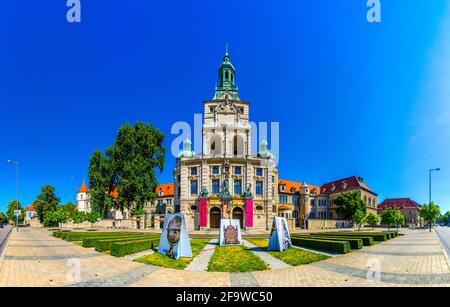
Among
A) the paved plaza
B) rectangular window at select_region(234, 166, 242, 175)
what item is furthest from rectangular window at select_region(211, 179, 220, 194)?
the paved plaza

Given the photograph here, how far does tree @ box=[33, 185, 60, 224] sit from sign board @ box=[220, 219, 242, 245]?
6904cm

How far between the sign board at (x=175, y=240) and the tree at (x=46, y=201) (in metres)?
71.8

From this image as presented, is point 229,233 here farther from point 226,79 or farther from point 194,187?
point 226,79

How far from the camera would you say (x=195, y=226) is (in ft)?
191

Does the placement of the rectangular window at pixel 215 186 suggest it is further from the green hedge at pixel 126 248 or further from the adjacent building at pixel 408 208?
the adjacent building at pixel 408 208

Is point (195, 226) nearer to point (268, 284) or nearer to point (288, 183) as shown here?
point (288, 183)

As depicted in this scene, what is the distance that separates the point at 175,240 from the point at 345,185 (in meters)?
73.3

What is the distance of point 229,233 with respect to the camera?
26.2 m

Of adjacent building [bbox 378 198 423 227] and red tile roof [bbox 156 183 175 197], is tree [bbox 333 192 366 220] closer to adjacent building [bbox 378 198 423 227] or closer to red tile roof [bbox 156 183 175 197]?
adjacent building [bbox 378 198 423 227]

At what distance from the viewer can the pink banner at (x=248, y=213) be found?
56.0m

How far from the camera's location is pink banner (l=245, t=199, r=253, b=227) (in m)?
56.0
